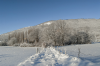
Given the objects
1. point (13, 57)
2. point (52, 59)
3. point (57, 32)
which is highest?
point (57, 32)

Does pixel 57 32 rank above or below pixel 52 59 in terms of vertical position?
above

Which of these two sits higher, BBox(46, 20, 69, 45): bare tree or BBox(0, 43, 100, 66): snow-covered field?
BBox(46, 20, 69, 45): bare tree

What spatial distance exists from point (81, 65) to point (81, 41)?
3016cm

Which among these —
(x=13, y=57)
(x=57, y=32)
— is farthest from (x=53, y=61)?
(x=57, y=32)

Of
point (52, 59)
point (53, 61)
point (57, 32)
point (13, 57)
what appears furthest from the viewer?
point (57, 32)

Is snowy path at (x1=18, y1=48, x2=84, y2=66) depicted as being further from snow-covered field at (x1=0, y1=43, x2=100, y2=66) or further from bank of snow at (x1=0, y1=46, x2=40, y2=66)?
bank of snow at (x1=0, y1=46, x2=40, y2=66)

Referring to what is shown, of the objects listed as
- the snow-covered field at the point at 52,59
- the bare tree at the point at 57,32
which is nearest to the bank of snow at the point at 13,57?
the snow-covered field at the point at 52,59

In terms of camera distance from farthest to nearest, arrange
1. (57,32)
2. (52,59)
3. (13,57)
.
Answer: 1. (57,32)
2. (13,57)
3. (52,59)

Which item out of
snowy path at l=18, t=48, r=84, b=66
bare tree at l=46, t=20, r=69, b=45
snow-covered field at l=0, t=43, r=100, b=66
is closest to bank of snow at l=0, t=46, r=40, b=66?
snow-covered field at l=0, t=43, r=100, b=66

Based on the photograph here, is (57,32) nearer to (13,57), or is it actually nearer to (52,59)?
(13,57)

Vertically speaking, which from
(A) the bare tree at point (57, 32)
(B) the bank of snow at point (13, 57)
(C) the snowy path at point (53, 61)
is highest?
(A) the bare tree at point (57, 32)

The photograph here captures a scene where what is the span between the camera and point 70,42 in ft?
103

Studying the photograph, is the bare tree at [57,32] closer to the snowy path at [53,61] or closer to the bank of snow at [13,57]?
the bank of snow at [13,57]

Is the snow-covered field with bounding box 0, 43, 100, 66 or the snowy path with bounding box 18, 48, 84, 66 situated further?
the snow-covered field with bounding box 0, 43, 100, 66
